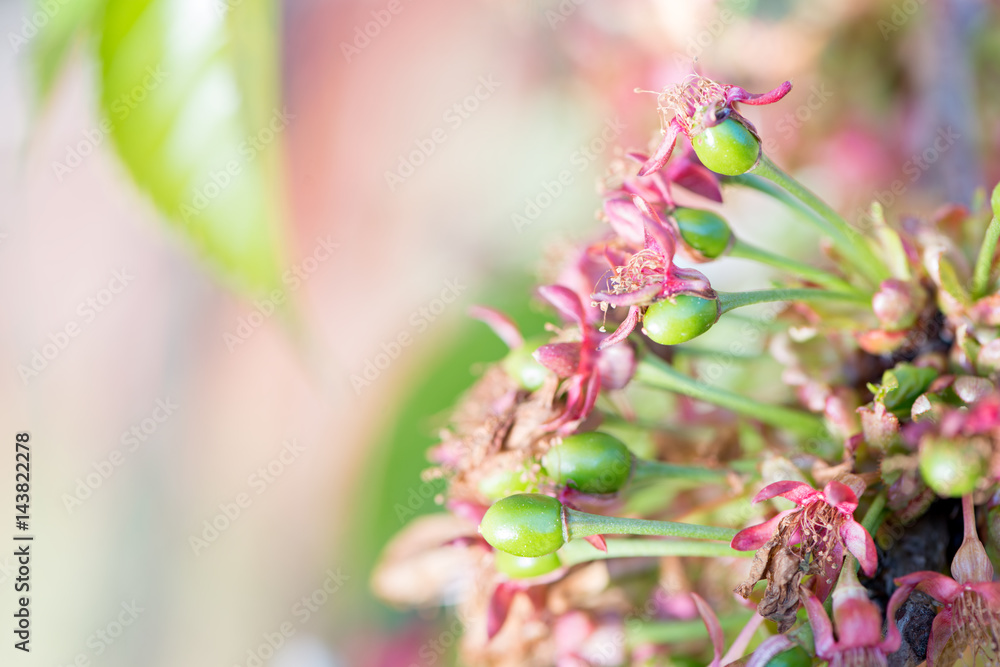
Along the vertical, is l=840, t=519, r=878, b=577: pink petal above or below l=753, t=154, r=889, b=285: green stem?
below

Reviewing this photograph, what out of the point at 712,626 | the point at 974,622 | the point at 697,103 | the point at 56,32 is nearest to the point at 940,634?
the point at 974,622

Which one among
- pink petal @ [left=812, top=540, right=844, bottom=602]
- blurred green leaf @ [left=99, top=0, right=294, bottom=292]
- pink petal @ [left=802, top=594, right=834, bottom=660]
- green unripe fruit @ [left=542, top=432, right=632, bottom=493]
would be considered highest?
blurred green leaf @ [left=99, top=0, right=294, bottom=292]

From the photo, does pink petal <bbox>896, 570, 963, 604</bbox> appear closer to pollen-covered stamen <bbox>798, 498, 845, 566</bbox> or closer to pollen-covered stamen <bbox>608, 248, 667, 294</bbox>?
pollen-covered stamen <bbox>798, 498, 845, 566</bbox>

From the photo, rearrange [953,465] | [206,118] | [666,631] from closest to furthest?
[953,465] < [666,631] < [206,118]

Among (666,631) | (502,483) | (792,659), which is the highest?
(502,483)

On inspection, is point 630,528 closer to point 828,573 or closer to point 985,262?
point 828,573

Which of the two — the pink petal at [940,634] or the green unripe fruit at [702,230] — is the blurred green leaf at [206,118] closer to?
the green unripe fruit at [702,230]

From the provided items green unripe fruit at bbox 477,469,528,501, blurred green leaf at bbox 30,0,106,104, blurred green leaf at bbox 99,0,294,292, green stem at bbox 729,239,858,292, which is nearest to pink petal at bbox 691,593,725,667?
green unripe fruit at bbox 477,469,528,501
